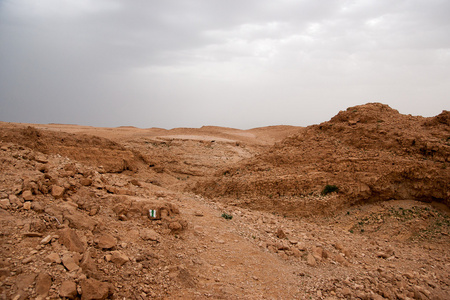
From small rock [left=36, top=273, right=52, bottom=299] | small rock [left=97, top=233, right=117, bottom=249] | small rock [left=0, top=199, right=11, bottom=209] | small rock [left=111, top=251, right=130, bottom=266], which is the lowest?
small rock [left=111, top=251, right=130, bottom=266]

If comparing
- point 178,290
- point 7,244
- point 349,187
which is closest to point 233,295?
point 178,290

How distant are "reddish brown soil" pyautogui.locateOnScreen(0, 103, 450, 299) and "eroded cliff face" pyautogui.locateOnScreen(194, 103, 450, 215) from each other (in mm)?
34

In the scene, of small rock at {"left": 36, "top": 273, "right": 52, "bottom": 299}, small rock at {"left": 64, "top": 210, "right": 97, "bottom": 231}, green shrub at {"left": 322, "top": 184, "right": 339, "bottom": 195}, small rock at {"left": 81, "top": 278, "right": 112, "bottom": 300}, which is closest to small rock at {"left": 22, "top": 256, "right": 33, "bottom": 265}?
small rock at {"left": 36, "top": 273, "right": 52, "bottom": 299}

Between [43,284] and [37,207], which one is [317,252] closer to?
[43,284]

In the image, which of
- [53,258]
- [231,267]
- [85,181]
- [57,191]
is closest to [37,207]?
[57,191]

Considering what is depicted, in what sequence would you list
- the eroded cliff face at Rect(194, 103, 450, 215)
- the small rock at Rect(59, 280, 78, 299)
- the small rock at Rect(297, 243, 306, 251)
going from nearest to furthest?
the small rock at Rect(59, 280, 78, 299)
the small rock at Rect(297, 243, 306, 251)
the eroded cliff face at Rect(194, 103, 450, 215)

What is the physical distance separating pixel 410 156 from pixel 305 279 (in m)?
5.88

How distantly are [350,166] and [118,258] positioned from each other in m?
7.62

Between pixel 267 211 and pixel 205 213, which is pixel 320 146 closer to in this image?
pixel 267 211

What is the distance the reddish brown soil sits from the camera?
14.2 ft

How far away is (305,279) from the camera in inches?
224

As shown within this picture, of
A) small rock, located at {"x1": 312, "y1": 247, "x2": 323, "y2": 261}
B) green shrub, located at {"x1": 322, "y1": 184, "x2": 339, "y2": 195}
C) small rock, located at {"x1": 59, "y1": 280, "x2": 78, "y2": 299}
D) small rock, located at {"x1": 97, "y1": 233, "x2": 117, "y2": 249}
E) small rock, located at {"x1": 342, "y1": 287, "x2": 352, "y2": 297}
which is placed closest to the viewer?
small rock, located at {"x1": 59, "y1": 280, "x2": 78, "y2": 299}

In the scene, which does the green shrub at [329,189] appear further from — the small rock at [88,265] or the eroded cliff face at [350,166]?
the small rock at [88,265]

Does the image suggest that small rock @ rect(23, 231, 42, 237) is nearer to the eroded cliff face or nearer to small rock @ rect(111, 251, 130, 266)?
small rock @ rect(111, 251, 130, 266)
